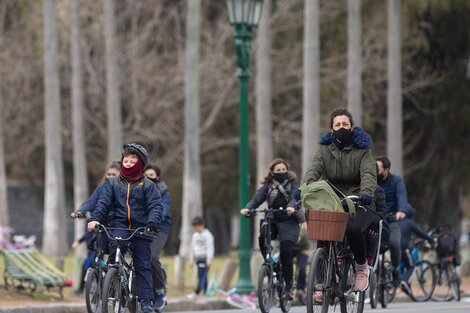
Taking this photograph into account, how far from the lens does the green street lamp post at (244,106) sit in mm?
23219

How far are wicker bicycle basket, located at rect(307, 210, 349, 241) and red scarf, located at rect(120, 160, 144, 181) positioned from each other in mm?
1872

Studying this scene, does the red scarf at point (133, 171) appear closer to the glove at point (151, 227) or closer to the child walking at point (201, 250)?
the glove at point (151, 227)

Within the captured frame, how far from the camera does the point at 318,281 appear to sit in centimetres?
1386

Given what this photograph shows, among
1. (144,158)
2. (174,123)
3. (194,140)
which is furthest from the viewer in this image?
(174,123)

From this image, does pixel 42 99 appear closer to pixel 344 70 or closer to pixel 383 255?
pixel 344 70

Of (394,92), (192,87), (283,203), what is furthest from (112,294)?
(192,87)

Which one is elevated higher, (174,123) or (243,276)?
(174,123)

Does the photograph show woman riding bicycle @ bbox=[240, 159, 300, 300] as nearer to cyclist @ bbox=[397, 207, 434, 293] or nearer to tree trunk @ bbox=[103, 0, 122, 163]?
cyclist @ bbox=[397, 207, 434, 293]

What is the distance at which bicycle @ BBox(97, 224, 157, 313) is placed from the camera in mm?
14227

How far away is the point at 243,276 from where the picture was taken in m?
23.2

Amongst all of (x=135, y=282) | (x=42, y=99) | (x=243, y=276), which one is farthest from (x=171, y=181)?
(x=135, y=282)

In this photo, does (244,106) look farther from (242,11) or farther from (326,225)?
(326,225)

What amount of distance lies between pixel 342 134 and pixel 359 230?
916 millimetres

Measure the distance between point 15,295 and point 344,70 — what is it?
24466 millimetres
